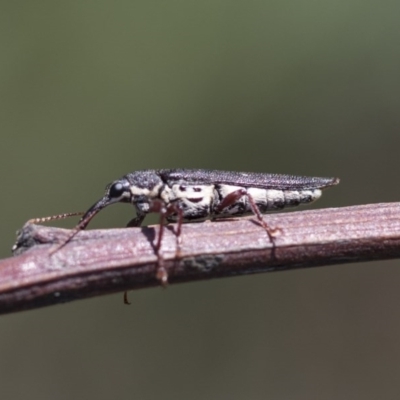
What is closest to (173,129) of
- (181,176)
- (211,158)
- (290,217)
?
(211,158)

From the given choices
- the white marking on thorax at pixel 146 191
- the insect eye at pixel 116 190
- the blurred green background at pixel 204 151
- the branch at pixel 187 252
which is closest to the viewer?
the branch at pixel 187 252

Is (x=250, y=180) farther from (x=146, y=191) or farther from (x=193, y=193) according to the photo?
(x=146, y=191)

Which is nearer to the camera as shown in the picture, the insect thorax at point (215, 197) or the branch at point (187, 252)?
the branch at point (187, 252)

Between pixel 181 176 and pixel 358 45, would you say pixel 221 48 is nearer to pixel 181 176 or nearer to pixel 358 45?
pixel 358 45

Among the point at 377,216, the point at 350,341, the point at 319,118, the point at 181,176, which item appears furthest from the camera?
the point at 319,118

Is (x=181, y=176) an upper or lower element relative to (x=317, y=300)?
upper

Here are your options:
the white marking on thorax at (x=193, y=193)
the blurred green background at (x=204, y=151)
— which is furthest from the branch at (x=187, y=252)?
the blurred green background at (x=204, y=151)

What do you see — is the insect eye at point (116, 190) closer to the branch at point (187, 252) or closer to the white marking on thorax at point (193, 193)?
the white marking on thorax at point (193, 193)
